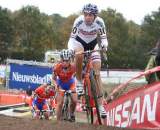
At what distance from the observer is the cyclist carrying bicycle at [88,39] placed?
32.3 ft

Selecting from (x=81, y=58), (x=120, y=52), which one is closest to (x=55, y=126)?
(x=81, y=58)

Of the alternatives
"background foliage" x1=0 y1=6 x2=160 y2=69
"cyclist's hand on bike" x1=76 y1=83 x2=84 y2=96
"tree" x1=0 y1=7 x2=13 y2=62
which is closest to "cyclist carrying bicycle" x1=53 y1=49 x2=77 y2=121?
"cyclist's hand on bike" x1=76 y1=83 x2=84 y2=96

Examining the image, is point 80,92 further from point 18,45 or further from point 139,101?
point 18,45

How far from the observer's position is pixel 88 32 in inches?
393

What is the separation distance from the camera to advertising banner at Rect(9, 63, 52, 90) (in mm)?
24578

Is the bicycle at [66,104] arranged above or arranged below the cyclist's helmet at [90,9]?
below

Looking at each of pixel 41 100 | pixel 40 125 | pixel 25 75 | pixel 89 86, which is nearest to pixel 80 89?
pixel 89 86

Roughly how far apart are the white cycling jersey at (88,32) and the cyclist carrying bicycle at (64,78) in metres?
1.27

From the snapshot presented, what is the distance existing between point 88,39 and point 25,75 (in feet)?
49.7

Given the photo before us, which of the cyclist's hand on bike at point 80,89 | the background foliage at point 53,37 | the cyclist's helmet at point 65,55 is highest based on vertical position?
the background foliage at point 53,37

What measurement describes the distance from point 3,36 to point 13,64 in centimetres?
5238

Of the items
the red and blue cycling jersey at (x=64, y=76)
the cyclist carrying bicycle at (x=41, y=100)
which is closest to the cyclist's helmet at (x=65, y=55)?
the red and blue cycling jersey at (x=64, y=76)

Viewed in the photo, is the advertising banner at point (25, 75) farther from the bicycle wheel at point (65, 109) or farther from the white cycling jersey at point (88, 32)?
the white cycling jersey at point (88, 32)

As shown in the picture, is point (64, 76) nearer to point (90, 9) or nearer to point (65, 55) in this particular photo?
point (65, 55)
